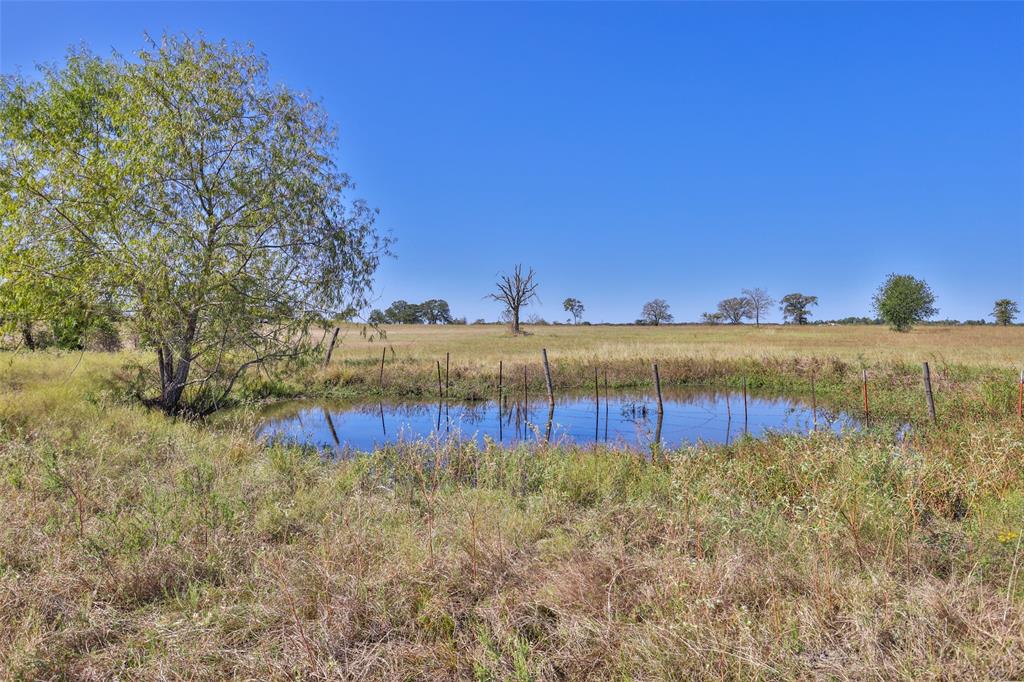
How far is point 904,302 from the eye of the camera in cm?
7831

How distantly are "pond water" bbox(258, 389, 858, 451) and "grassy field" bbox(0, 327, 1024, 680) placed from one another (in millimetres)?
8312

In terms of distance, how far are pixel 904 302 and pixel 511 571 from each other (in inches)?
3568

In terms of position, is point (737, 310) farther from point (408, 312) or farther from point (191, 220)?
point (191, 220)

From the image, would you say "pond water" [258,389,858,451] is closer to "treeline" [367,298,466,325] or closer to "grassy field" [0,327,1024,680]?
"grassy field" [0,327,1024,680]

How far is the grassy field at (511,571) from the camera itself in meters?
3.43

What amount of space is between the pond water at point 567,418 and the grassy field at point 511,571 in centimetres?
831

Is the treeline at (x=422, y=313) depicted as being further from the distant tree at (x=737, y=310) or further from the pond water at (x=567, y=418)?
the pond water at (x=567, y=418)

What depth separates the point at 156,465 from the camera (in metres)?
8.38

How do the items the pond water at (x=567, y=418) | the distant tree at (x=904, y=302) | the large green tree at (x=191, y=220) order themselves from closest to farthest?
the large green tree at (x=191, y=220), the pond water at (x=567, y=418), the distant tree at (x=904, y=302)

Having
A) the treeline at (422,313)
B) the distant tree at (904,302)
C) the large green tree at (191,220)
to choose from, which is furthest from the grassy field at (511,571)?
the treeline at (422,313)

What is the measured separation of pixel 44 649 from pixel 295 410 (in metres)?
20.1

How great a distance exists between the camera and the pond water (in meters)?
16.8

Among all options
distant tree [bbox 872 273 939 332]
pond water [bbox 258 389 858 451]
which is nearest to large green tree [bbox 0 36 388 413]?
pond water [bbox 258 389 858 451]

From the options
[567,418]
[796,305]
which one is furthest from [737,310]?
[567,418]
